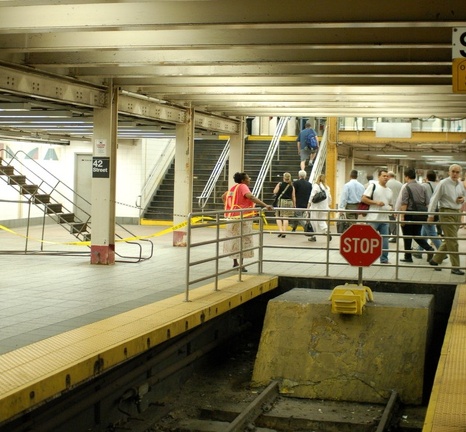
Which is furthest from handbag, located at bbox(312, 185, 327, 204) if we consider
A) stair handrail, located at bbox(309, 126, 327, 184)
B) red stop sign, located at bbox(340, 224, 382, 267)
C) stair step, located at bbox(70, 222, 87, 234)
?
red stop sign, located at bbox(340, 224, 382, 267)

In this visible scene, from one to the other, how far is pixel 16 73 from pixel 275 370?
17.8ft

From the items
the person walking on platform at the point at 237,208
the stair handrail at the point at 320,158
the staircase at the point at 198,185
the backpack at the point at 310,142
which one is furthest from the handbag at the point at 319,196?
the staircase at the point at 198,185

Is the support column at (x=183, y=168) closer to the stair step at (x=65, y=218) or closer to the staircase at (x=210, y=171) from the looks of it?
the stair step at (x=65, y=218)

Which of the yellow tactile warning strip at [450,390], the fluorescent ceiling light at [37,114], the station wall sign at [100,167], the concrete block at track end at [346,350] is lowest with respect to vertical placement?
the concrete block at track end at [346,350]

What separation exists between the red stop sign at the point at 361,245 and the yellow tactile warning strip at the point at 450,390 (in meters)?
1.65

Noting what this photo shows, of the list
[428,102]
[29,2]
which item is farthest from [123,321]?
[428,102]

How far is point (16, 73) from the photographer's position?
11.6 m

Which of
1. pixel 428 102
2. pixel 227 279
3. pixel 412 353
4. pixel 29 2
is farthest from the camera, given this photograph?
pixel 428 102

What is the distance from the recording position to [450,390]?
6.07 m

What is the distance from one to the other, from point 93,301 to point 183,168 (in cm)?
803

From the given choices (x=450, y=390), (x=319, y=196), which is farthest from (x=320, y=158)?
(x=450, y=390)

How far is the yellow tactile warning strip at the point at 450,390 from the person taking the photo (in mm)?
5227

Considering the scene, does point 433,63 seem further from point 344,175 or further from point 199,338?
point 344,175

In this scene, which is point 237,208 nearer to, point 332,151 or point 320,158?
point 320,158
